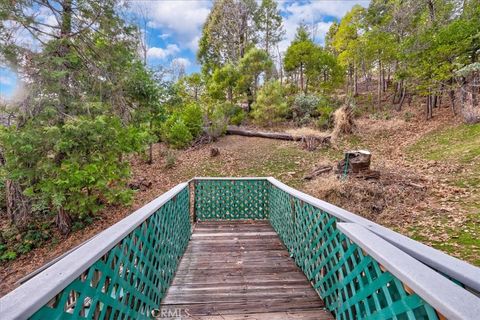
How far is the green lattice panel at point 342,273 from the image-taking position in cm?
108

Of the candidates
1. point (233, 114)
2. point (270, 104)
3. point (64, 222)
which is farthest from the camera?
point (233, 114)

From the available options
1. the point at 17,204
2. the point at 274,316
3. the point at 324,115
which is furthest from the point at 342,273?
the point at 324,115

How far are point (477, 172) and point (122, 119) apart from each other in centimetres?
819

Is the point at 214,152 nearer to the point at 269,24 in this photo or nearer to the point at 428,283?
the point at 428,283

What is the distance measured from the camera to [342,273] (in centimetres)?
175

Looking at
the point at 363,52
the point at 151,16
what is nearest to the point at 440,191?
the point at 363,52

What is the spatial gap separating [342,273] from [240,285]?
1.10m

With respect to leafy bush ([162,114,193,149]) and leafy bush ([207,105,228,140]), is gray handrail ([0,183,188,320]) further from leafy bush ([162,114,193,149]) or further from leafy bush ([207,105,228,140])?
leafy bush ([207,105,228,140])

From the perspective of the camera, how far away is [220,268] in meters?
2.81

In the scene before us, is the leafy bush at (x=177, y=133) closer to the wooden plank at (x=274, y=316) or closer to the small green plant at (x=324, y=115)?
the small green plant at (x=324, y=115)

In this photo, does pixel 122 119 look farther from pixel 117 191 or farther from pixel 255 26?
pixel 255 26

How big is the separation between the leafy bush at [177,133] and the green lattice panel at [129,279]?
7901 mm

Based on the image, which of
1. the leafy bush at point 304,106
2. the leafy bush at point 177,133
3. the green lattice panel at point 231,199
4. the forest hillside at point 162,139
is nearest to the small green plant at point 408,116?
the forest hillside at point 162,139

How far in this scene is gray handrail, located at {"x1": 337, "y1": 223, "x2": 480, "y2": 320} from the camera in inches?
28.6
